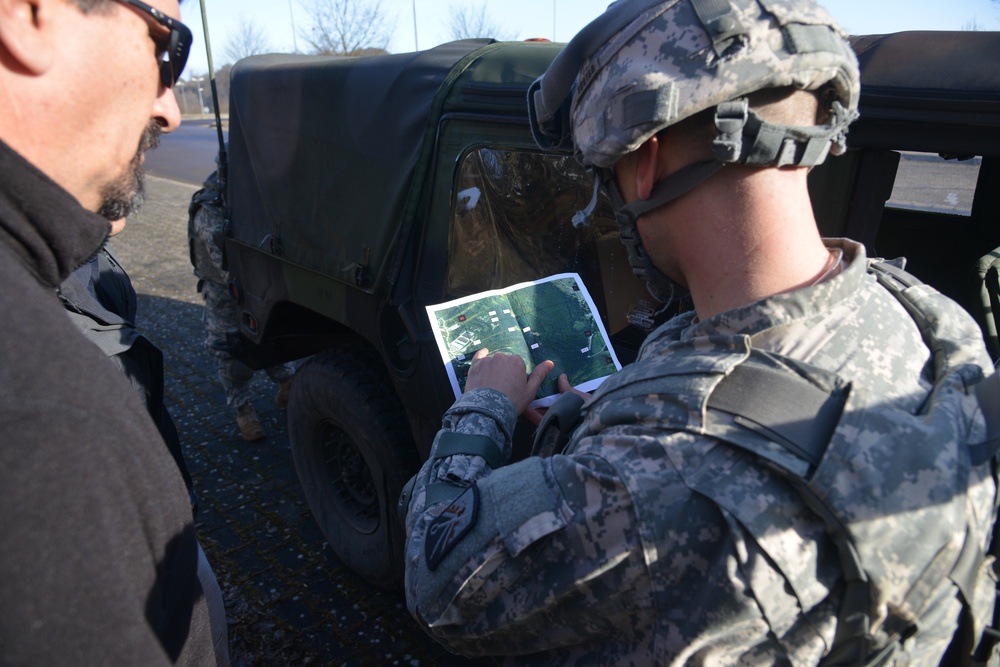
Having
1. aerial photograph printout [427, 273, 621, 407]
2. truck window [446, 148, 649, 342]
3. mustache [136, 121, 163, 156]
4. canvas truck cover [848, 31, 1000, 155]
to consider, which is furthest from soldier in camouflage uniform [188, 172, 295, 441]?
canvas truck cover [848, 31, 1000, 155]

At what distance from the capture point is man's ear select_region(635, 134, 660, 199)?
46.7 inches

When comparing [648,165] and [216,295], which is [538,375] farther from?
[216,295]

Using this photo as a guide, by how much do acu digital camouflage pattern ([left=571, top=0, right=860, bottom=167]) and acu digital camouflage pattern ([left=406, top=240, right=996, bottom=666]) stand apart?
33 centimetres

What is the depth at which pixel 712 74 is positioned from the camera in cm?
109

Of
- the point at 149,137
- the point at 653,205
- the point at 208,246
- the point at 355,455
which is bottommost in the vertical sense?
the point at 355,455

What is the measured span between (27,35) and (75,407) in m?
0.52

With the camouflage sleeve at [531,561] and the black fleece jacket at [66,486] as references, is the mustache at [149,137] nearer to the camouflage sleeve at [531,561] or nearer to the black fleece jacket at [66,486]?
the black fleece jacket at [66,486]

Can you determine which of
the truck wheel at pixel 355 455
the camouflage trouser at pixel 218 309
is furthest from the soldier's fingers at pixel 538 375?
→ the camouflage trouser at pixel 218 309

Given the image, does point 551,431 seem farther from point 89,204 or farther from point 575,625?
point 89,204

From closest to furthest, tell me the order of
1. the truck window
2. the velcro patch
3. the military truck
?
the velcro patch → the military truck → the truck window

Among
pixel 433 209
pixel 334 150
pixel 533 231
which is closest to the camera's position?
pixel 533 231

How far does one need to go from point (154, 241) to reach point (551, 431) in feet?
29.6

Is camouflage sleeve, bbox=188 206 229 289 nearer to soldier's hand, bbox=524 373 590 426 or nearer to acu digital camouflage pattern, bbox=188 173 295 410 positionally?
acu digital camouflage pattern, bbox=188 173 295 410

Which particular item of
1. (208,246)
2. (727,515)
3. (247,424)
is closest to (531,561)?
(727,515)
